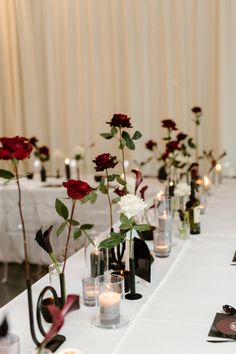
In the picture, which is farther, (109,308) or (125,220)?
(125,220)

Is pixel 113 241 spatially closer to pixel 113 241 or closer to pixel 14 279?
pixel 113 241

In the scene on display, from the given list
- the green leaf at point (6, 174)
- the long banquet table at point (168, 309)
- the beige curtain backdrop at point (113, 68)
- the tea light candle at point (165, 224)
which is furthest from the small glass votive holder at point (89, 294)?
the beige curtain backdrop at point (113, 68)

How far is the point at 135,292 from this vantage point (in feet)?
6.09

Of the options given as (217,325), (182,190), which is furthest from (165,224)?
(217,325)

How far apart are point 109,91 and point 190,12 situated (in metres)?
1.13

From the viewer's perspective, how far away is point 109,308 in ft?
5.14

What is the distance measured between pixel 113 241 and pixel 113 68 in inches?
149

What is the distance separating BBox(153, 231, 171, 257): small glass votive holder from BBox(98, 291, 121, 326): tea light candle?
2.46ft

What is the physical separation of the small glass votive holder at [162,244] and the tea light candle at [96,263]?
1.57ft

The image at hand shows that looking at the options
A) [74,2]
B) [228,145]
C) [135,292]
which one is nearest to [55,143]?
[74,2]

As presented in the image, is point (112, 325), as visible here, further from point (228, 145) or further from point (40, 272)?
point (228, 145)

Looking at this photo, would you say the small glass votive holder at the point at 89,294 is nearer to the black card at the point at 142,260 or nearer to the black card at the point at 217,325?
the black card at the point at 142,260

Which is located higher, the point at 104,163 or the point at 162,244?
the point at 104,163

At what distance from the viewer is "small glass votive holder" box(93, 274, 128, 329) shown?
157 centimetres
